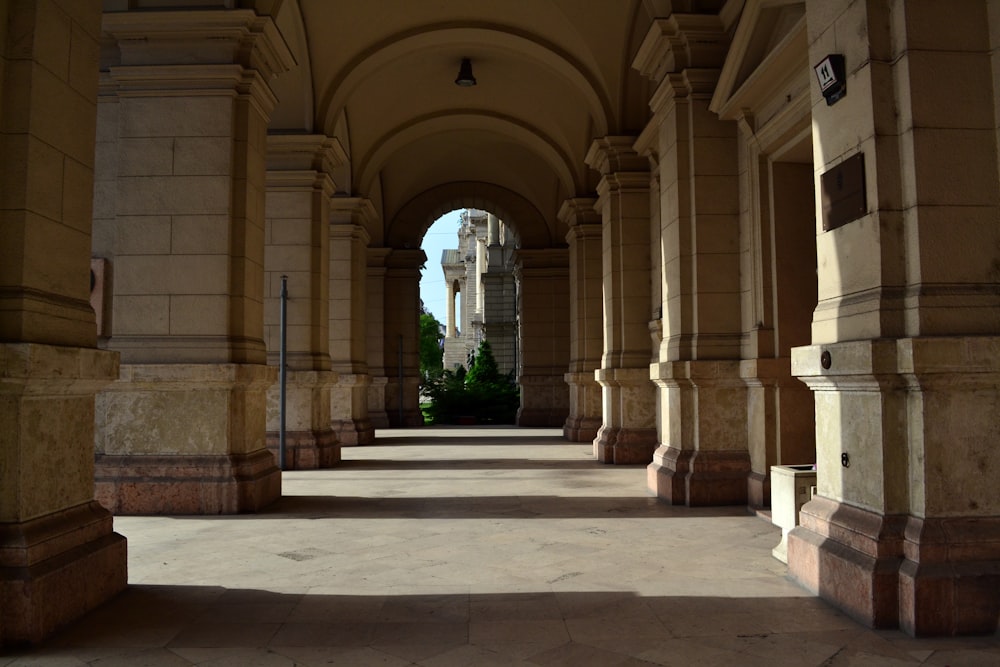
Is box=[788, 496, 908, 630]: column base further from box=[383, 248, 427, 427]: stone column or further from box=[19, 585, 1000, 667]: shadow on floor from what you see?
box=[383, 248, 427, 427]: stone column

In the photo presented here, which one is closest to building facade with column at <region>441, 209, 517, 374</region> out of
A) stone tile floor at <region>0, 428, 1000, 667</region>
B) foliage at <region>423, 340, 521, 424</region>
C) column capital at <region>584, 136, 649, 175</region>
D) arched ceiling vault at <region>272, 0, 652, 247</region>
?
arched ceiling vault at <region>272, 0, 652, 247</region>

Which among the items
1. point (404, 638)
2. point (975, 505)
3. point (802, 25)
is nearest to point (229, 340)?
point (404, 638)

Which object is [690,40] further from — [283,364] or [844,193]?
[283,364]

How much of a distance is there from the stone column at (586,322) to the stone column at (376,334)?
7.82m

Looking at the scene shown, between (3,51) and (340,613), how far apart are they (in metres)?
3.56

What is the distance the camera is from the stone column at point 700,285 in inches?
325

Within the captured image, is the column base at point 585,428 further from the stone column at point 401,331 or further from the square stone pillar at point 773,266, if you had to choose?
the square stone pillar at point 773,266

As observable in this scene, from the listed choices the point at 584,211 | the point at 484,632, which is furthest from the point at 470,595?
the point at 584,211

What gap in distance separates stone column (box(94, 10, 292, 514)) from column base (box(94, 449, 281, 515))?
1 centimetres

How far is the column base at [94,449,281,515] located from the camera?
7656 millimetres

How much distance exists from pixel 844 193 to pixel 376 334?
19.6 m

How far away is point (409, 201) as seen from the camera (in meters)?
24.0

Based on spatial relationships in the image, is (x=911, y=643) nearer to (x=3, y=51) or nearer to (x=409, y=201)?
(x=3, y=51)

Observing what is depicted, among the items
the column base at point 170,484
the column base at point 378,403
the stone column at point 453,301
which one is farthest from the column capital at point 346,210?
the stone column at point 453,301
